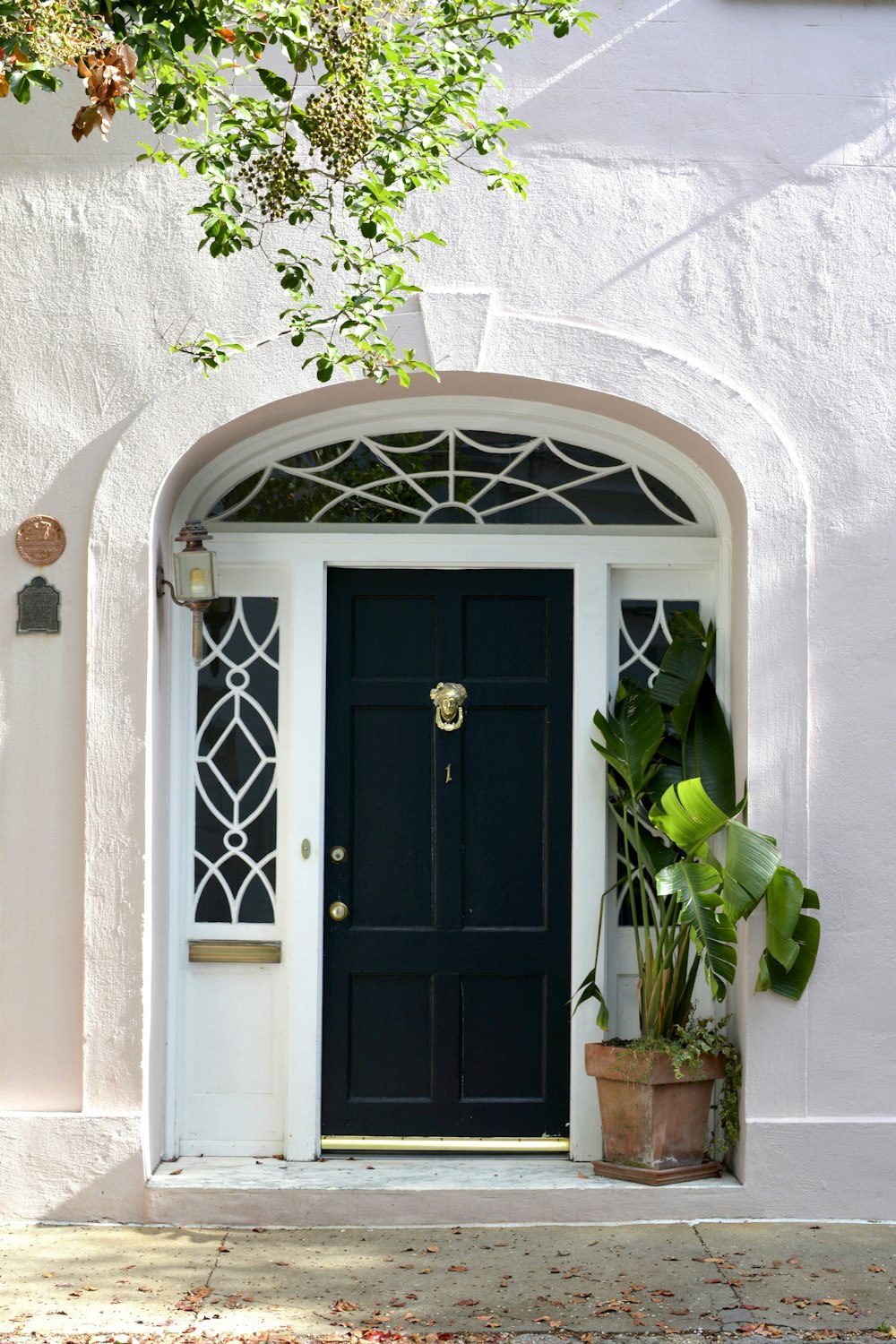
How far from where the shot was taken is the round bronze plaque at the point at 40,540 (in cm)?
536

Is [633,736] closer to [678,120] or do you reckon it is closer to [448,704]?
[448,704]

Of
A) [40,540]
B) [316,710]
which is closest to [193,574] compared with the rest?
[40,540]

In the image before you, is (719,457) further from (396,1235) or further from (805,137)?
(396,1235)

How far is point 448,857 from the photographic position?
228 inches

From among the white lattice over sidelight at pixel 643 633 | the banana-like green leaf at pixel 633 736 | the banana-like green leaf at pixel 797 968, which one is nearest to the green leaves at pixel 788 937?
the banana-like green leaf at pixel 797 968

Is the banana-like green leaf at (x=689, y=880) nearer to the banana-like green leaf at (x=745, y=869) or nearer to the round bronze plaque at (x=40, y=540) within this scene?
the banana-like green leaf at (x=745, y=869)

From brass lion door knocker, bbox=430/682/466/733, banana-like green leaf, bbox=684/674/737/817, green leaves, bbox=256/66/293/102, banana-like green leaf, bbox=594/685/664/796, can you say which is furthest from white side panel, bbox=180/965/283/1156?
green leaves, bbox=256/66/293/102

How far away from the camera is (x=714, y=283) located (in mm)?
5410

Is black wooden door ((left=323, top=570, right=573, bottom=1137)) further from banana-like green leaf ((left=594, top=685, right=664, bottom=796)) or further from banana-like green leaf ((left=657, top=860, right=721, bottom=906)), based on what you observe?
banana-like green leaf ((left=657, top=860, right=721, bottom=906))

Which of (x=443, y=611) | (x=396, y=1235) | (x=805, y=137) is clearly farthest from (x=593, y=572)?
(x=396, y=1235)

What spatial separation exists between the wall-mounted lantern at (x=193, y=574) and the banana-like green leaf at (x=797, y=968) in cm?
255

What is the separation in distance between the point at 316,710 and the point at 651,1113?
6.66 ft

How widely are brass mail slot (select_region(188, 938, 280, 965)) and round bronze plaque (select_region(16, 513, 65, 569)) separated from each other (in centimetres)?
166

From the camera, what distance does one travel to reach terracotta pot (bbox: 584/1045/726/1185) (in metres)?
5.26
